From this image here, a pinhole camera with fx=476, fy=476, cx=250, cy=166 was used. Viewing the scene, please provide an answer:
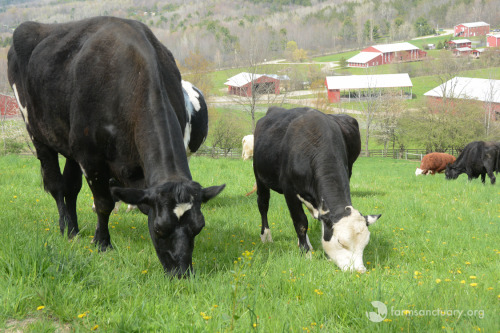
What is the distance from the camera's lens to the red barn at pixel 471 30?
6585 inches

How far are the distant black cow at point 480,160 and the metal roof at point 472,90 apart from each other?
47024 mm

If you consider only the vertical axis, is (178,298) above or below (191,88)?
A: below

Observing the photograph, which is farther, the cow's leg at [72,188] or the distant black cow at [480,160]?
the distant black cow at [480,160]

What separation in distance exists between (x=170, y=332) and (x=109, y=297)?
84 centimetres

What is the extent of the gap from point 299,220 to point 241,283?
2.40 m

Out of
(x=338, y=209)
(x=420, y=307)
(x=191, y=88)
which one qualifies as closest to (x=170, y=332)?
(x=420, y=307)

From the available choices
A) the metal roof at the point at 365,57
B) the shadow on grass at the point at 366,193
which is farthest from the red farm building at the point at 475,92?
the shadow on grass at the point at 366,193

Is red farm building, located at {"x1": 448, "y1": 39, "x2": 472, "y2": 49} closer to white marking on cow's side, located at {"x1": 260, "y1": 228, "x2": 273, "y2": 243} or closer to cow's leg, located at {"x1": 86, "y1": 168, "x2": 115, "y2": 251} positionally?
white marking on cow's side, located at {"x1": 260, "y1": 228, "x2": 273, "y2": 243}

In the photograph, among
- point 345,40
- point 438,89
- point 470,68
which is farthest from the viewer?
point 345,40

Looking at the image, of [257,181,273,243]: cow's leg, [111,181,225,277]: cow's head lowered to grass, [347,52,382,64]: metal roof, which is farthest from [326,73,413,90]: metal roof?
[111,181,225,277]: cow's head lowered to grass

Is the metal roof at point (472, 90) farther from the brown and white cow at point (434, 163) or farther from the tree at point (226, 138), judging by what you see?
the brown and white cow at point (434, 163)

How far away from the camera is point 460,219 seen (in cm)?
A: 837

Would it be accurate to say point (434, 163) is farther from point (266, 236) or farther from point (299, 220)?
point (299, 220)

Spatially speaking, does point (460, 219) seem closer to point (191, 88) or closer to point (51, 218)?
point (191, 88)
